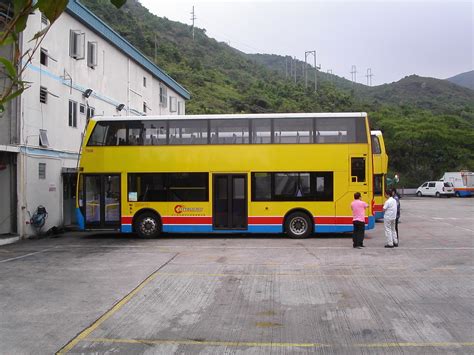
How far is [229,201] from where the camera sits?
14461 mm

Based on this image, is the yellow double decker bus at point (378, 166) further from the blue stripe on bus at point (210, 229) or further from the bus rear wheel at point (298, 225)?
the blue stripe on bus at point (210, 229)

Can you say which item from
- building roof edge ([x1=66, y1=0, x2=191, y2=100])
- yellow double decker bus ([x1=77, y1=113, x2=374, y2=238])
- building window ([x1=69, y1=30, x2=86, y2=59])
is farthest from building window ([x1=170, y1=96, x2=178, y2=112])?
yellow double decker bus ([x1=77, y1=113, x2=374, y2=238])

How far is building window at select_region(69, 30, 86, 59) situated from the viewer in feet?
57.2

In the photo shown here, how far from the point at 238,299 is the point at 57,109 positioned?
12144 mm

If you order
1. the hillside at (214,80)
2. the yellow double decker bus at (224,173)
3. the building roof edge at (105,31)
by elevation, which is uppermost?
the hillside at (214,80)

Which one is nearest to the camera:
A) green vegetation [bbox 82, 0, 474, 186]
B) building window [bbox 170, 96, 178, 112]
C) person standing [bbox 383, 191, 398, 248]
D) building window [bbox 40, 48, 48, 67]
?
person standing [bbox 383, 191, 398, 248]

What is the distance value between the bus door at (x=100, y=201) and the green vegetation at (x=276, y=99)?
33.0 metres

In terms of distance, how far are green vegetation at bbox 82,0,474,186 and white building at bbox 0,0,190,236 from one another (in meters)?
26.8

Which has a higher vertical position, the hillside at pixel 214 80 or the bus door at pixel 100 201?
the hillside at pixel 214 80

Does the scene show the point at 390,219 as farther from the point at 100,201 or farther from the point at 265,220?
the point at 100,201

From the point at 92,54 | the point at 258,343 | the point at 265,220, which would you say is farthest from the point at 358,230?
the point at 92,54

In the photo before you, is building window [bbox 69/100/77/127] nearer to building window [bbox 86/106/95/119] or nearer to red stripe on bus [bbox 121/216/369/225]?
building window [bbox 86/106/95/119]

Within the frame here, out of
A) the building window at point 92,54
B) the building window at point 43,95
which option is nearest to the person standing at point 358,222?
the building window at point 43,95

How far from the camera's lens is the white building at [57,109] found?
14.3m
